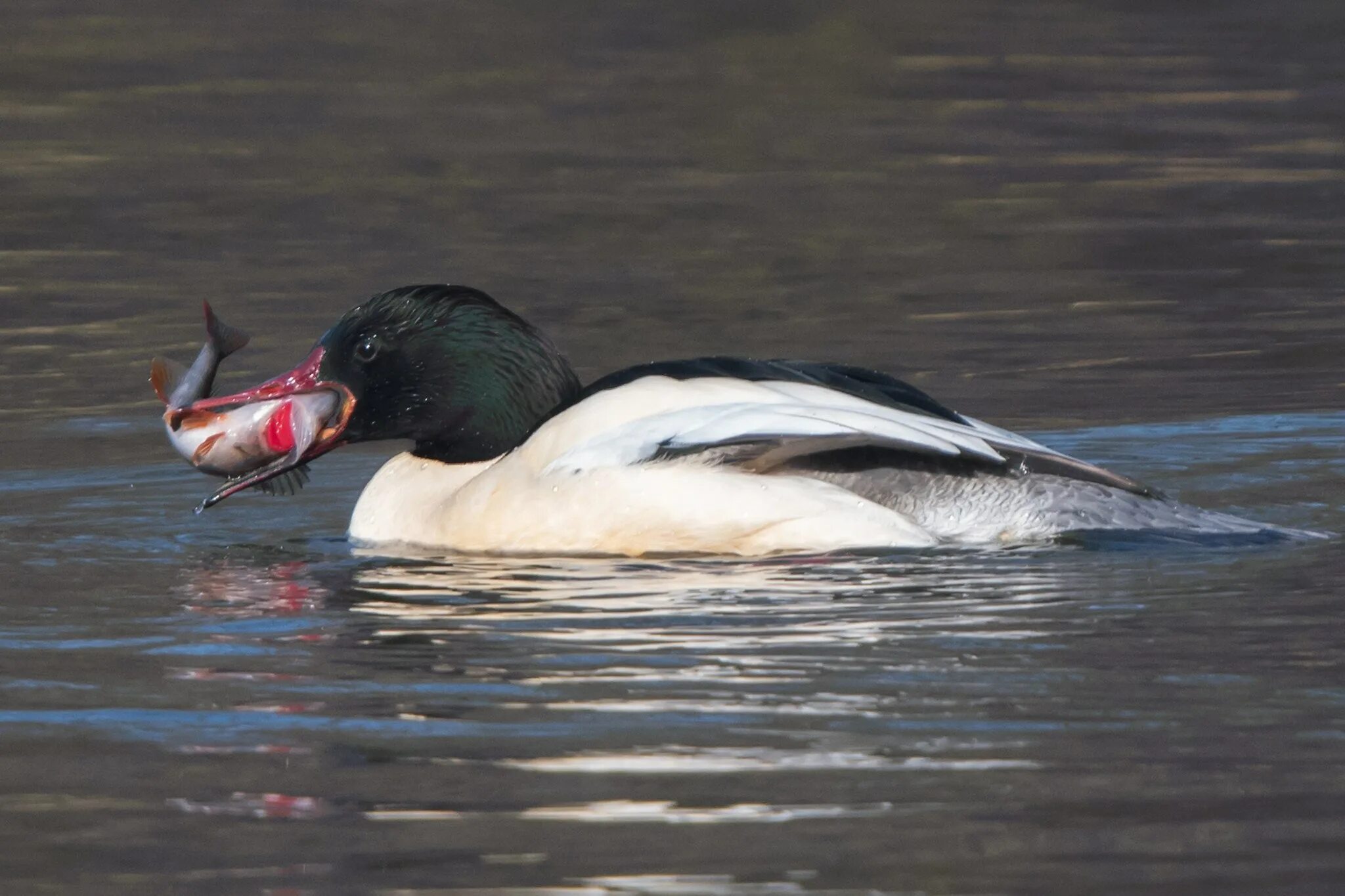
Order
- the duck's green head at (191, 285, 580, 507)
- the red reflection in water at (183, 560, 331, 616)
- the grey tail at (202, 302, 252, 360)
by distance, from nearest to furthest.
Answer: the red reflection in water at (183, 560, 331, 616) < the grey tail at (202, 302, 252, 360) < the duck's green head at (191, 285, 580, 507)

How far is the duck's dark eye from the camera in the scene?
25.4 ft

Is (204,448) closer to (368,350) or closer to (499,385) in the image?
(368,350)

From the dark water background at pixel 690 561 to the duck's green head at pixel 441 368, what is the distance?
0.49 metres

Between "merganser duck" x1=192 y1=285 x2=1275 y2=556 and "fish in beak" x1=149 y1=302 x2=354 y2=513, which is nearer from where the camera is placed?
"merganser duck" x1=192 y1=285 x2=1275 y2=556

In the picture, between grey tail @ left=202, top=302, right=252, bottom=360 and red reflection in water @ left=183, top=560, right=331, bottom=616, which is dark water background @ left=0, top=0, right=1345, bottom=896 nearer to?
red reflection in water @ left=183, top=560, right=331, bottom=616

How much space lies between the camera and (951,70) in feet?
66.1

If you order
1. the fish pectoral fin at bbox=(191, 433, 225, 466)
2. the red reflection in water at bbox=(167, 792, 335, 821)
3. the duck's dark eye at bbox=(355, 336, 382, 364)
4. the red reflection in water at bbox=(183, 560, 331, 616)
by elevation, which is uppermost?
the duck's dark eye at bbox=(355, 336, 382, 364)

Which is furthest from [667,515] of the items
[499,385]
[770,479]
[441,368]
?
[441,368]

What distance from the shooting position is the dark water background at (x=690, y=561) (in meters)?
4.71

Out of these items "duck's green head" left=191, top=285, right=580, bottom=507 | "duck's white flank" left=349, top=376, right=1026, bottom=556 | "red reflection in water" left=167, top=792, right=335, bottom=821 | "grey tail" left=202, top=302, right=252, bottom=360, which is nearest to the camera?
"red reflection in water" left=167, top=792, right=335, bottom=821

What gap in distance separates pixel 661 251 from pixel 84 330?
3.34m

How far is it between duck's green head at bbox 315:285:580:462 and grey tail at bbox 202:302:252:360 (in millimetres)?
273

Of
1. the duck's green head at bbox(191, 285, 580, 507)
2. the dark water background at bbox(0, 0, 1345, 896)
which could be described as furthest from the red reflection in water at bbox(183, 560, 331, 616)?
the duck's green head at bbox(191, 285, 580, 507)

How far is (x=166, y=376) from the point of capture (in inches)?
297
